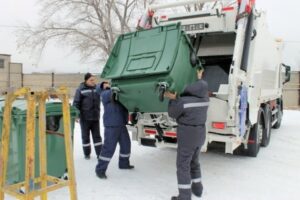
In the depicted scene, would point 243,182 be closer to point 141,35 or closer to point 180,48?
Answer: point 180,48

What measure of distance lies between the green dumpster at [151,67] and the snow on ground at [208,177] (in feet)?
3.28

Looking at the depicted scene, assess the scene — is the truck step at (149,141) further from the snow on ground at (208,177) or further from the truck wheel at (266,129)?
the truck wheel at (266,129)

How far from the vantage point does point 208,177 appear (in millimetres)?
5160

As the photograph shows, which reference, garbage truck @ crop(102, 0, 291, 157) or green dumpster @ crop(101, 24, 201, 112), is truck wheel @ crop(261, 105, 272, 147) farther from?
green dumpster @ crop(101, 24, 201, 112)

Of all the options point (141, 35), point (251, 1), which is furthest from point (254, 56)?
point (141, 35)

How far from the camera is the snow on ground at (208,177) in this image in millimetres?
4406

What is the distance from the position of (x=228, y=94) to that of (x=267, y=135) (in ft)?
9.63

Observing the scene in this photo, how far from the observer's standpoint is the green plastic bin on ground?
13.2ft

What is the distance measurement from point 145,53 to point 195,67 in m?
0.65

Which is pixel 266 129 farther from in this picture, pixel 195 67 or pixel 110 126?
pixel 110 126

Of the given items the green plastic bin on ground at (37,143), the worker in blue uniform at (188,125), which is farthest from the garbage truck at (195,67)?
the green plastic bin on ground at (37,143)

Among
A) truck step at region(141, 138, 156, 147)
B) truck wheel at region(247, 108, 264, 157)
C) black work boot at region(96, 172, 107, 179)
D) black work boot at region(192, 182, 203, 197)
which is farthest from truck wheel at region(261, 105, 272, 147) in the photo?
black work boot at region(96, 172, 107, 179)

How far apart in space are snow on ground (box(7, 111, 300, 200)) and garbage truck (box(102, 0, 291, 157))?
451 mm

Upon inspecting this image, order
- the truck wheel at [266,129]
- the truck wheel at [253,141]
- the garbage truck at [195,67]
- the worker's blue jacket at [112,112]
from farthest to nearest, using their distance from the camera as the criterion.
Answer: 1. the truck wheel at [266,129]
2. the truck wheel at [253,141]
3. the worker's blue jacket at [112,112]
4. the garbage truck at [195,67]
